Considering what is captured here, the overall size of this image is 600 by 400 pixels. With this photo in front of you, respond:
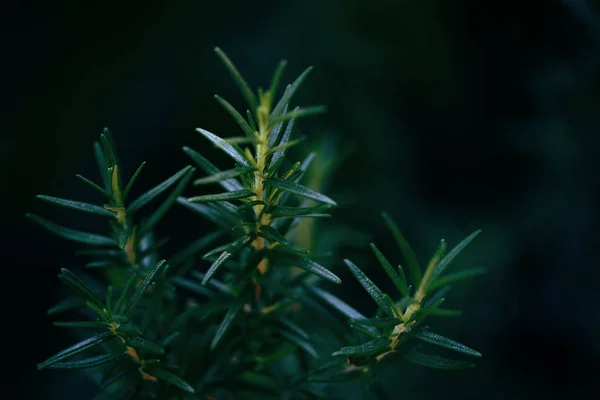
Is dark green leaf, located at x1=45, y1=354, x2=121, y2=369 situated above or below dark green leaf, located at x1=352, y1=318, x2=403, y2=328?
below

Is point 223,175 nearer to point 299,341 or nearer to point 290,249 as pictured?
point 290,249

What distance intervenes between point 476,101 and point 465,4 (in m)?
0.21

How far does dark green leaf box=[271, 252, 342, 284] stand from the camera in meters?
0.54

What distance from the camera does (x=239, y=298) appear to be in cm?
61

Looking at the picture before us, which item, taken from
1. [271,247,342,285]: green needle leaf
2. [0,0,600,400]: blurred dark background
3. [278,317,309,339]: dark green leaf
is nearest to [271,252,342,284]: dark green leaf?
[271,247,342,285]: green needle leaf

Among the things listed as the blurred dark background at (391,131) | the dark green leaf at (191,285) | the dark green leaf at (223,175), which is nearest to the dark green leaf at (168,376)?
the dark green leaf at (191,285)

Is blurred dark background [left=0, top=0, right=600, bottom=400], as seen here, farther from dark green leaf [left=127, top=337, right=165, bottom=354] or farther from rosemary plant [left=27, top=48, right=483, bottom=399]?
dark green leaf [left=127, top=337, right=165, bottom=354]

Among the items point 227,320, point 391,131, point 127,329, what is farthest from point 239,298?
point 391,131

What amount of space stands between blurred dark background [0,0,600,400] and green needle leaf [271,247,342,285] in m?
0.49

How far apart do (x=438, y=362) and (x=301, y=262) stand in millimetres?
174

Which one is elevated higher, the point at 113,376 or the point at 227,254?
the point at 227,254

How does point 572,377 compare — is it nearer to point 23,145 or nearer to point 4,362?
point 4,362

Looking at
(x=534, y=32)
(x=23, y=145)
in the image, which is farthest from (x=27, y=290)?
(x=534, y=32)

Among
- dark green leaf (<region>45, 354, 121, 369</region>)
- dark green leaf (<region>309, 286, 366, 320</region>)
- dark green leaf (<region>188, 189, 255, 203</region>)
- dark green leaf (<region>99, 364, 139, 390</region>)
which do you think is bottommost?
dark green leaf (<region>99, 364, 139, 390</region>)
